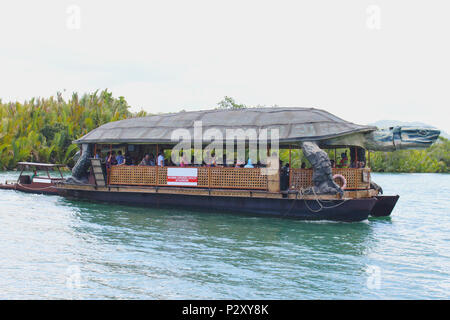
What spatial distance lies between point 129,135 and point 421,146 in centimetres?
888

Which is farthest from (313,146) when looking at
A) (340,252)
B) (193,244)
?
(193,244)

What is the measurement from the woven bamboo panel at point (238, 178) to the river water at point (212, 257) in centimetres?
93

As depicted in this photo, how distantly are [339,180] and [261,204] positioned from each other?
2274 millimetres

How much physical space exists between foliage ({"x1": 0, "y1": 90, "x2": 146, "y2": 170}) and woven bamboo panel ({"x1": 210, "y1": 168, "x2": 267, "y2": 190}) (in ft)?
70.0

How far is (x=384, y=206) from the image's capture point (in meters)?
14.2

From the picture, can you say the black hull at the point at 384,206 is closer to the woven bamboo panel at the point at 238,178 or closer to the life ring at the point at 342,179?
the life ring at the point at 342,179

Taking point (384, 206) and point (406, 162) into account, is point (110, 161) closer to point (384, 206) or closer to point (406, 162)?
point (384, 206)

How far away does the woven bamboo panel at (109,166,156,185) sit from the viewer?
48.1 ft
